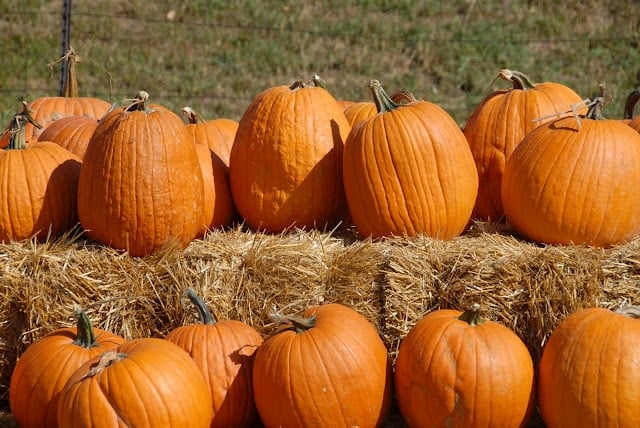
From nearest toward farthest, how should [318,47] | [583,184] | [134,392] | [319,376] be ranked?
[134,392], [319,376], [583,184], [318,47]

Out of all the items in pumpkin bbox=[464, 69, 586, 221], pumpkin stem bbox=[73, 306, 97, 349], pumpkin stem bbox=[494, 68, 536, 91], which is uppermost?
pumpkin stem bbox=[494, 68, 536, 91]

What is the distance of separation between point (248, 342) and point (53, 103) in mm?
2979

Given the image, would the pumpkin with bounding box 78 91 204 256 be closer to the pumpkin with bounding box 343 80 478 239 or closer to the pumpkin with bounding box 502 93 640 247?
the pumpkin with bounding box 343 80 478 239

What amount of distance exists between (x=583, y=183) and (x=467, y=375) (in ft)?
3.62

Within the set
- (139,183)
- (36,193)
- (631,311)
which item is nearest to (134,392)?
(139,183)

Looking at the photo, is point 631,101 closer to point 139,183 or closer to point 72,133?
point 139,183

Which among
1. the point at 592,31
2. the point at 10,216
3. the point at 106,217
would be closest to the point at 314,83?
the point at 106,217

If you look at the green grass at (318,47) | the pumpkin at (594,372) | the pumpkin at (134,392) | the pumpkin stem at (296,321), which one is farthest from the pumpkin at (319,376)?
the green grass at (318,47)

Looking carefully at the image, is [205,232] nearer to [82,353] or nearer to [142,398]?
[82,353]

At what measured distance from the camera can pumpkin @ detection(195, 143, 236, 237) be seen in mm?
4551

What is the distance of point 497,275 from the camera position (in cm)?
397

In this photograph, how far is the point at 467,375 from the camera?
353 cm

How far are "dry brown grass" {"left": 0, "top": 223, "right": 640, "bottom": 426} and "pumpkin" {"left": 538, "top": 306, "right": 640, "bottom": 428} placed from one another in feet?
1.09

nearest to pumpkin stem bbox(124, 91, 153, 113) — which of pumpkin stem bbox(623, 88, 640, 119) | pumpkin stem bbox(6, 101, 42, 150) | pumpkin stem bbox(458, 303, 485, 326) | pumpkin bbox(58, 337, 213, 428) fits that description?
pumpkin stem bbox(6, 101, 42, 150)
